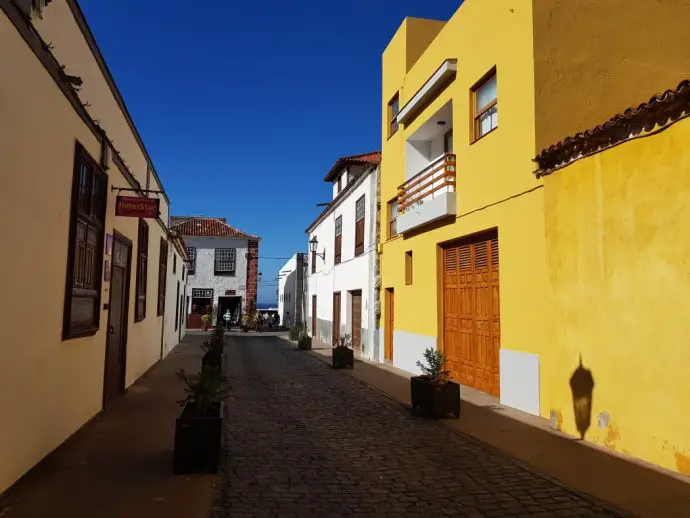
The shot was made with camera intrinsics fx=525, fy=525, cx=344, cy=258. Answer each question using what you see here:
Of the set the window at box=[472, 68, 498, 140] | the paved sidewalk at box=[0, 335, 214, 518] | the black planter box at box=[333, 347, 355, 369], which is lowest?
the paved sidewalk at box=[0, 335, 214, 518]

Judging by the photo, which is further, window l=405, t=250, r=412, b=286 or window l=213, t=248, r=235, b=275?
window l=213, t=248, r=235, b=275

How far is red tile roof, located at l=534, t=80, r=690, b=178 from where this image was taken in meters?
5.06

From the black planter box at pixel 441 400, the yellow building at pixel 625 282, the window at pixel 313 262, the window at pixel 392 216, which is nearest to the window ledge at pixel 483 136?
the yellow building at pixel 625 282

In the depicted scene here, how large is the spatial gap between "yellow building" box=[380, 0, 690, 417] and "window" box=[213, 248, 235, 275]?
25.4 m

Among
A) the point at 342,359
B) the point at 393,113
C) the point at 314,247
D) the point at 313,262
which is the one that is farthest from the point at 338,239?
the point at 342,359

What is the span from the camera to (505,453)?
5.77 metres

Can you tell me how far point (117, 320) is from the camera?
8508 mm

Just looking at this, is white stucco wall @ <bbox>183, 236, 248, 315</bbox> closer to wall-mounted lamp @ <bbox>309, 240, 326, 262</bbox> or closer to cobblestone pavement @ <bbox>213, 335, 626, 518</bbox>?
wall-mounted lamp @ <bbox>309, 240, 326, 262</bbox>

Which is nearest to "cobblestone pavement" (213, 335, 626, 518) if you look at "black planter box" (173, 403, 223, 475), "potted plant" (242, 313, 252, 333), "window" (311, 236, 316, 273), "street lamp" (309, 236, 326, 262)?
"black planter box" (173, 403, 223, 475)

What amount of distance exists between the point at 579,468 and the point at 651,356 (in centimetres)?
136

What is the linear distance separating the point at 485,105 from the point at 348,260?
34.6ft

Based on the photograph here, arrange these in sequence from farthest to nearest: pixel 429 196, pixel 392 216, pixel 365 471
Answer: pixel 392 216 < pixel 429 196 < pixel 365 471

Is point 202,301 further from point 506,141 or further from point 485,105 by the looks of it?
point 506,141

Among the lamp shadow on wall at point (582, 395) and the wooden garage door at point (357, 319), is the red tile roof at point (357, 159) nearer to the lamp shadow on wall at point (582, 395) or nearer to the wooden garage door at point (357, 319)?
the wooden garage door at point (357, 319)
